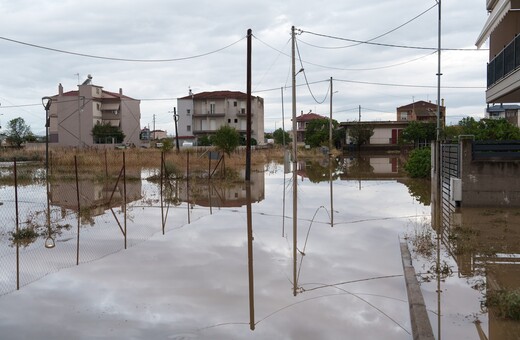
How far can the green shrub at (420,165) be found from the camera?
91.7ft

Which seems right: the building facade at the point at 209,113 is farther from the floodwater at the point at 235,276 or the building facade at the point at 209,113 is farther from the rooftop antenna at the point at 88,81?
the floodwater at the point at 235,276

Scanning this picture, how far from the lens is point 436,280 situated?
325 inches

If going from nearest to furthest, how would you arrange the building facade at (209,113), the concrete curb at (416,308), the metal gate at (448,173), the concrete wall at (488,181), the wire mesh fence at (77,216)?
the concrete curb at (416,308), the wire mesh fence at (77,216), the metal gate at (448,173), the concrete wall at (488,181), the building facade at (209,113)

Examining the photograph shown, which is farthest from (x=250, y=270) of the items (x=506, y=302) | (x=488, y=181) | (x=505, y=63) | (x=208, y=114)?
(x=208, y=114)

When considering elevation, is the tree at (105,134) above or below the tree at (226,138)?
above

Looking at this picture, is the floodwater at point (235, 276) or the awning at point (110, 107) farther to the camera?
the awning at point (110, 107)

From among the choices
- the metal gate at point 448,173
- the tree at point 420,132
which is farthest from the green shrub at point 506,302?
the tree at point 420,132

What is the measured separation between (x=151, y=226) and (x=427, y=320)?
29.6 ft

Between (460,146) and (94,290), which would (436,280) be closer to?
(94,290)

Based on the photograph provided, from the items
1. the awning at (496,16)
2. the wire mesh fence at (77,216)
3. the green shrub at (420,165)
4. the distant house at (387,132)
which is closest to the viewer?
the wire mesh fence at (77,216)

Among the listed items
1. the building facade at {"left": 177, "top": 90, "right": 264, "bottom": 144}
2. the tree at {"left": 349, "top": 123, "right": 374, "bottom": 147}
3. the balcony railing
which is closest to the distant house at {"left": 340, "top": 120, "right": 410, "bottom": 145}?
the tree at {"left": 349, "top": 123, "right": 374, "bottom": 147}

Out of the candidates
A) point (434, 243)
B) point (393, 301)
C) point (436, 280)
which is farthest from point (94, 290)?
point (434, 243)

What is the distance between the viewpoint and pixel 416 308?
21.7ft

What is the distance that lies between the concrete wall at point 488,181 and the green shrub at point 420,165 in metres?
11.1
